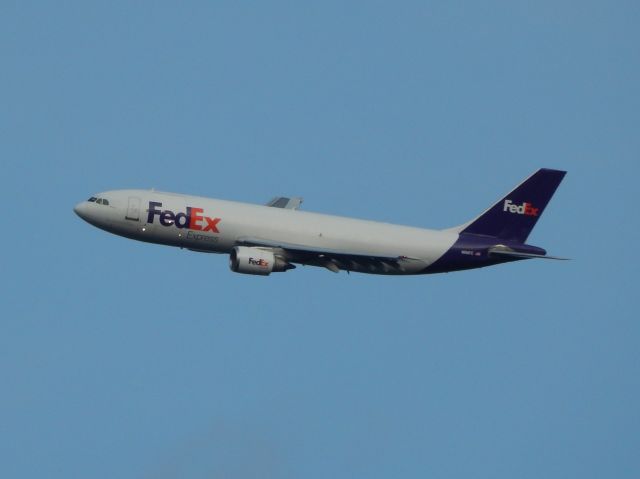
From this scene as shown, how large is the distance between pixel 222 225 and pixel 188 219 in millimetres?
2249

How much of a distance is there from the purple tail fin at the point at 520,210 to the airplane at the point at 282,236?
4.40 ft

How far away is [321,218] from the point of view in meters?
91.8

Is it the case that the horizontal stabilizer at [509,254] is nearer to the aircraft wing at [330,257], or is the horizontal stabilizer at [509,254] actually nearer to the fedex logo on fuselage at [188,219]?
the aircraft wing at [330,257]

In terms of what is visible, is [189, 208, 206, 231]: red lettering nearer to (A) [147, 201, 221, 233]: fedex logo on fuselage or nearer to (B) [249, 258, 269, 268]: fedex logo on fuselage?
(A) [147, 201, 221, 233]: fedex logo on fuselage

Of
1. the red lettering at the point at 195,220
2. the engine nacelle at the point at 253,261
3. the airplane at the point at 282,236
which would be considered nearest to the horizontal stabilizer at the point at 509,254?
the airplane at the point at 282,236

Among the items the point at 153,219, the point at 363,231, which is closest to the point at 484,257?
the point at 363,231

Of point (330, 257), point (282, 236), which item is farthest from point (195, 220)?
point (330, 257)

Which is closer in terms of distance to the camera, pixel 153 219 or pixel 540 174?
pixel 153 219

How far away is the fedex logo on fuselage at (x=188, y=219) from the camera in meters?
89.1

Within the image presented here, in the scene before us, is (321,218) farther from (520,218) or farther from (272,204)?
(520,218)

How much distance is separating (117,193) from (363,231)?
16634mm

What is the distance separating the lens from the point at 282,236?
90312 mm

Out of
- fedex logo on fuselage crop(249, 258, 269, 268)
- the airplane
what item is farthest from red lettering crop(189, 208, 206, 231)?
fedex logo on fuselage crop(249, 258, 269, 268)

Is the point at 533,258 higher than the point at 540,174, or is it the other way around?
the point at 540,174
